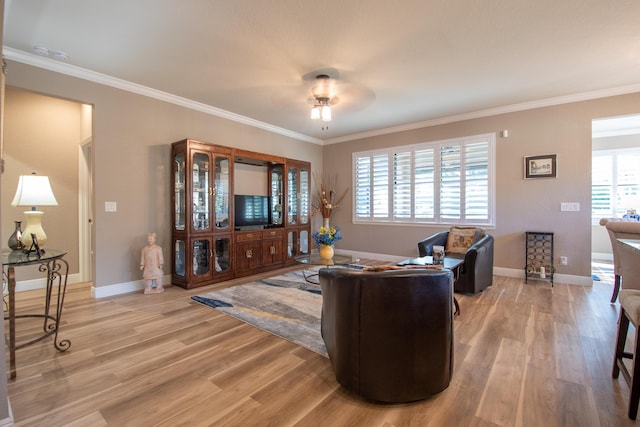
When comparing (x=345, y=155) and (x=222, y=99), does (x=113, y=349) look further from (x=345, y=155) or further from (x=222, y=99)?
(x=345, y=155)

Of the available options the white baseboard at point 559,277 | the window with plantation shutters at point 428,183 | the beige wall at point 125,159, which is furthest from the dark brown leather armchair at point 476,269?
the beige wall at point 125,159

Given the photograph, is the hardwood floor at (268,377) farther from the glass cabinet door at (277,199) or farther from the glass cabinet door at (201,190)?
the glass cabinet door at (277,199)

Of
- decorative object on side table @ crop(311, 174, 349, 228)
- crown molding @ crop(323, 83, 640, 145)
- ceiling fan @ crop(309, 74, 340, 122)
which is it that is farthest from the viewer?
decorative object on side table @ crop(311, 174, 349, 228)

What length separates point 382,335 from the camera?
5.29 feet

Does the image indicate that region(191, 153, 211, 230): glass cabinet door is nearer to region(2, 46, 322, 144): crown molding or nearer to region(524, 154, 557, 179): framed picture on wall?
region(2, 46, 322, 144): crown molding

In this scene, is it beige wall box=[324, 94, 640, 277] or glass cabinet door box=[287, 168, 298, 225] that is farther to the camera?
glass cabinet door box=[287, 168, 298, 225]

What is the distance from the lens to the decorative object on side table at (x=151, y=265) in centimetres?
379

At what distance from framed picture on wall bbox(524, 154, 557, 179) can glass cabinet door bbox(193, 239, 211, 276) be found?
16.5 ft

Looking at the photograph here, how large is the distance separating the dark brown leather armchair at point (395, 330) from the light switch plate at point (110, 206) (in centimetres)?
343

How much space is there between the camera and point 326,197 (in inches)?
265

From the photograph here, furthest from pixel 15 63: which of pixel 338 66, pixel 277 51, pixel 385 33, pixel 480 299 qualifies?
pixel 480 299

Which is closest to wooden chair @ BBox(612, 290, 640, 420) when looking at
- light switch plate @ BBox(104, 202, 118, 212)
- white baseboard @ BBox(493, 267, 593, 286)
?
white baseboard @ BBox(493, 267, 593, 286)

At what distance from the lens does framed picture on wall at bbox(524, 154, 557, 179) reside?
429 centimetres

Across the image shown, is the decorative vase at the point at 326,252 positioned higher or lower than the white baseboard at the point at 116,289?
higher
